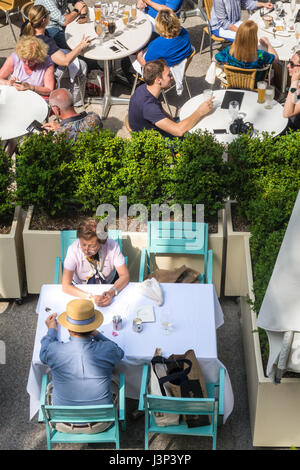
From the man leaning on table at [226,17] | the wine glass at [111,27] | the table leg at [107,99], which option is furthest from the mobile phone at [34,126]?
the man leaning on table at [226,17]

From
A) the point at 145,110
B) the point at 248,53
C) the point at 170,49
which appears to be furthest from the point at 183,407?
the point at 170,49

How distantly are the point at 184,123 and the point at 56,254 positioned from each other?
201 cm

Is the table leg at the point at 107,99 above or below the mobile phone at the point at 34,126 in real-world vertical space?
below

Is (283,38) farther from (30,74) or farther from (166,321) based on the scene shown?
(166,321)

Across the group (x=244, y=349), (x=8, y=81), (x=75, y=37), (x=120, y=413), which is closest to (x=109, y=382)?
(x=120, y=413)

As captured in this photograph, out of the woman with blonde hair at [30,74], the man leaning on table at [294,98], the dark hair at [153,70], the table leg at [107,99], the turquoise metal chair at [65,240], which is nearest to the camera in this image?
the turquoise metal chair at [65,240]

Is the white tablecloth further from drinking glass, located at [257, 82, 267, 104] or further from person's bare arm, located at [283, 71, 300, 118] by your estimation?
drinking glass, located at [257, 82, 267, 104]

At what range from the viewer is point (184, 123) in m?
6.88

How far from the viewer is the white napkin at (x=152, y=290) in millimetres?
5285

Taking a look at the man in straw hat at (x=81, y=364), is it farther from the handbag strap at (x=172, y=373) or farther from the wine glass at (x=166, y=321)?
the wine glass at (x=166, y=321)

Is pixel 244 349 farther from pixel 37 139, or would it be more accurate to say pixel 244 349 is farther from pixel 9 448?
pixel 37 139

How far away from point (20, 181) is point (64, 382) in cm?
217

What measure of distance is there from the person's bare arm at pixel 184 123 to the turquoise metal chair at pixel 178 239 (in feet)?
4.17

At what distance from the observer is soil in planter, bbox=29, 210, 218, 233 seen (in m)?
6.10
